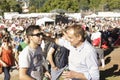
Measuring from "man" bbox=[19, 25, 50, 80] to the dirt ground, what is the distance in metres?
7.19

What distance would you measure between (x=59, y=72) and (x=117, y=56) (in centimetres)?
878

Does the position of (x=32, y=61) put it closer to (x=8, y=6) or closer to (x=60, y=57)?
(x=60, y=57)

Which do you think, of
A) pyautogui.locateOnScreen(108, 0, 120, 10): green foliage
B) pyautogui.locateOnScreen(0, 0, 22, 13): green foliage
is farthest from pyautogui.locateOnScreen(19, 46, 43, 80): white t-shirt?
pyautogui.locateOnScreen(108, 0, 120, 10): green foliage

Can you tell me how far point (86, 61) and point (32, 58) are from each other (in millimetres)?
1135

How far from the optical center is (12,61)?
32.9 ft

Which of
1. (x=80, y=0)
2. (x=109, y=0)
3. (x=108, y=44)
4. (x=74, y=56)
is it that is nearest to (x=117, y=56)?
(x=108, y=44)

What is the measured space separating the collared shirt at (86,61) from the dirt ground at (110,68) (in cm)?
780

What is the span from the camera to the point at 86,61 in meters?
4.88

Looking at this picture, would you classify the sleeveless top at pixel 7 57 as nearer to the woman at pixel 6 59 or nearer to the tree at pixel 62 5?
the woman at pixel 6 59

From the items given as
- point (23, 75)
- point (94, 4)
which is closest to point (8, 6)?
point (94, 4)

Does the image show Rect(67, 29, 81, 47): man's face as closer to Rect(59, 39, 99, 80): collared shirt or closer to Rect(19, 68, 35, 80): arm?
Rect(59, 39, 99, 80): collared shirt

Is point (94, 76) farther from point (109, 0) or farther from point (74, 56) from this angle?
point (109, 0)

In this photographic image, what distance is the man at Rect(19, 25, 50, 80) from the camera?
5.55 metres

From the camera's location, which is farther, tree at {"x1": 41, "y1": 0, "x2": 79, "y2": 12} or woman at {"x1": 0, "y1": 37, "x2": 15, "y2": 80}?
tree at {"x1": 41, "y1": 0, "x2": 79, "y2": 12}
